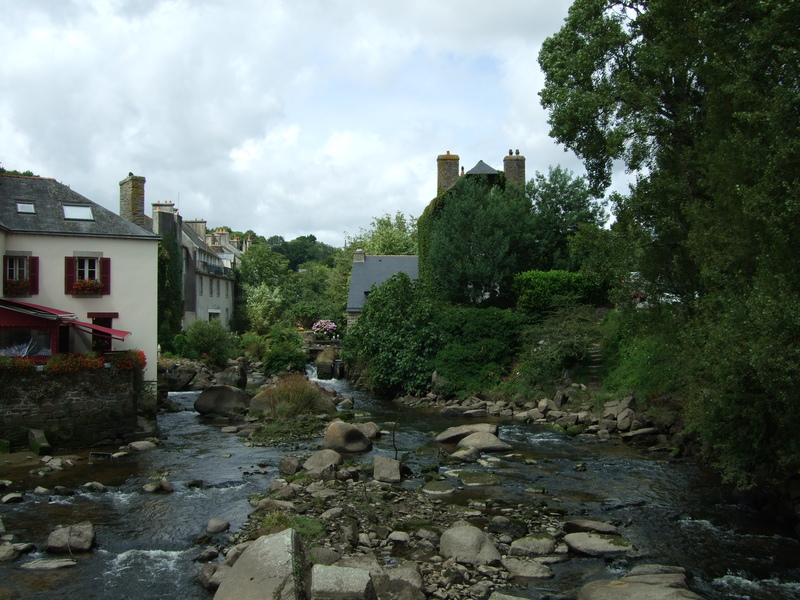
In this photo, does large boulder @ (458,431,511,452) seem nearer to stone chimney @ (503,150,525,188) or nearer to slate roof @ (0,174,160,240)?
slate roof @ (0,174,160,240)

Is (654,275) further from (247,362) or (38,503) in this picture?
(247,362)

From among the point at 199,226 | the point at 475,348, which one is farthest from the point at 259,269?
the point at 475,348

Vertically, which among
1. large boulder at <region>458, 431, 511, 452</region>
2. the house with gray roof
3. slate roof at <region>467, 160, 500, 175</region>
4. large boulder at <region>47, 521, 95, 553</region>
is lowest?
large boulder at <region>47, 521, 95, 553</region>

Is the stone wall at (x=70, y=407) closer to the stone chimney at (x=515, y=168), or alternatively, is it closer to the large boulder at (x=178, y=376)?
the large boulder at (x=178, y=376)

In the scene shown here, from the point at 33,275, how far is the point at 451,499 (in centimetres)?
1604

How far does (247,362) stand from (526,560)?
31494 millimetres

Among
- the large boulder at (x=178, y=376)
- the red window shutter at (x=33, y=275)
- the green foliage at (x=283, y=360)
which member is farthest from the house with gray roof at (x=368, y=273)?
the red window shutter at (x=33, y=275)

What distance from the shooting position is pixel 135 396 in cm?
1969

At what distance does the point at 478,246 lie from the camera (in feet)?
98.1

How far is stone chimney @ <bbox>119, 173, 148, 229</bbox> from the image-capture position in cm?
2620

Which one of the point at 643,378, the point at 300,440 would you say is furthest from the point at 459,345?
the point at 300,440

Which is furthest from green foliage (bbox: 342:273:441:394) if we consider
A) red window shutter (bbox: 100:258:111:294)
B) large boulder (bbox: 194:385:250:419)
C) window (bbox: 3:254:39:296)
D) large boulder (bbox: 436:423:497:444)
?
window (bbox: 3:254:39:296)

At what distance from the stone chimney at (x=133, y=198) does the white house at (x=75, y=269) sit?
11.2ft

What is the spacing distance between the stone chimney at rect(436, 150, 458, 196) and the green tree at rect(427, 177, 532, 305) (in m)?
3.67
